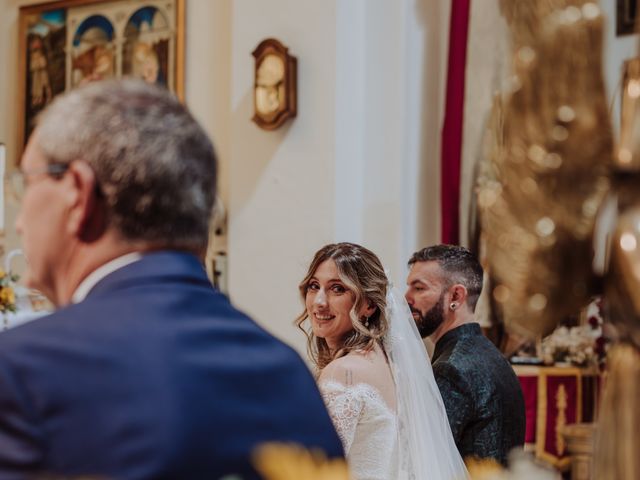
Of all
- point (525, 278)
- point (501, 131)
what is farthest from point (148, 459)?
point (501, 131)

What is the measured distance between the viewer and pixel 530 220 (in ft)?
4.98

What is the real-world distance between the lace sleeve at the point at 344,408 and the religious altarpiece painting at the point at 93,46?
4.53m

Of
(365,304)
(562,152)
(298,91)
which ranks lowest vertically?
(365,304)

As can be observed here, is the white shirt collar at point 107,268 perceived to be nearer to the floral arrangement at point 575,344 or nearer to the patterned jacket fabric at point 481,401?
the patterned jacket fabric at point 481,401

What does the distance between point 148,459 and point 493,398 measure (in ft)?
9.91

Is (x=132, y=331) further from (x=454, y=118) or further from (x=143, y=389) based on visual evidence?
(x=454, y=118)

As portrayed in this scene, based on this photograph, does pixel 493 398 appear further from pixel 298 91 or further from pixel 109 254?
pixel 298 91

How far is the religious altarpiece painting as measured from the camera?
26.2 feet

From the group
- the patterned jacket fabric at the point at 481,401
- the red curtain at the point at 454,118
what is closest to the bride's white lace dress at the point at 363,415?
the patterned jacket fabric at the point at 481,401

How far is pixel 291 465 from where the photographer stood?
4.39 ft

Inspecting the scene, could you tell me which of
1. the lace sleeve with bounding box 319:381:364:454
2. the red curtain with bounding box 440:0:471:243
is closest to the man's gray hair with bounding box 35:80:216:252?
the lace sleeve with bounding box 319:381:364:454

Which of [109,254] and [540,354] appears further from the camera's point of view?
[540,354]

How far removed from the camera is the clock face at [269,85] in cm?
712

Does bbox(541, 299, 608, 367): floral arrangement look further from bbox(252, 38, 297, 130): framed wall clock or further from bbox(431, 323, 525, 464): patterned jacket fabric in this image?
bbox(252, 38, 297, 130): framed wall clock
